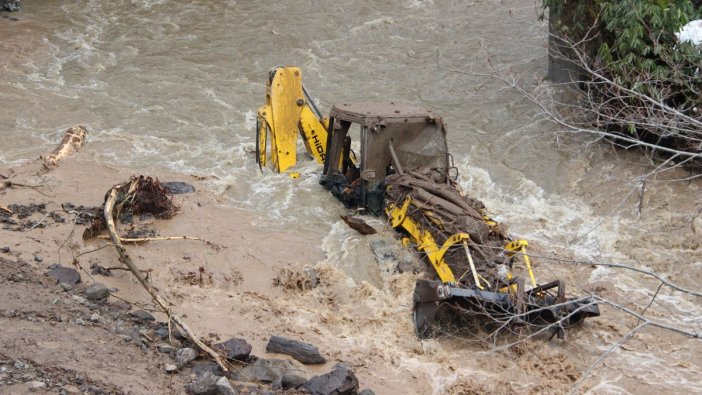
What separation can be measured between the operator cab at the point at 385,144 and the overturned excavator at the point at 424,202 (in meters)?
0.01

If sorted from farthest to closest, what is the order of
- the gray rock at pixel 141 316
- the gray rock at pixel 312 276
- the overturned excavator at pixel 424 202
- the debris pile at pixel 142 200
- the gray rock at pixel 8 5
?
the gray rock at pixel 8 5, the debris pile at pixel 142 200, the gray rock at pixel 312 276, the overturned excavator at pixel 424 202, the gray rock at pixel 141 316

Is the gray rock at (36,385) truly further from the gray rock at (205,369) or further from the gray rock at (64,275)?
the gray rock at (64,275)

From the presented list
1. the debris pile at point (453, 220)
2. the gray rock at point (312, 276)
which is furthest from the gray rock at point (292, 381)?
the gray rock at point (312, 276)

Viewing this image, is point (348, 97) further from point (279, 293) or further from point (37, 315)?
point (37, 315)

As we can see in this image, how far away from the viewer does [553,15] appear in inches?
586

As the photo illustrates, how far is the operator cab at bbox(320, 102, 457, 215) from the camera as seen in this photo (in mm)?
10297

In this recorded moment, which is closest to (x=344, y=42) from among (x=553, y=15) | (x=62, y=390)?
(x=553, y=15)

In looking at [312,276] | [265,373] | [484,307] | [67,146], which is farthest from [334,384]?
[67,146]

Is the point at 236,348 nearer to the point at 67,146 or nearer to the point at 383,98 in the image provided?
the point at 67,146

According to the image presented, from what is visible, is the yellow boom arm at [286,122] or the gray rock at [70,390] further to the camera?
the yellow boom arm at [286,122]

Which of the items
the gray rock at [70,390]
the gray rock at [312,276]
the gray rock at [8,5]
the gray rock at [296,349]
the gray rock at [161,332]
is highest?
the gray rock at [8,5]

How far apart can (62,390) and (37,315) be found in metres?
1.43

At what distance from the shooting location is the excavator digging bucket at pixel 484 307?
7559mm

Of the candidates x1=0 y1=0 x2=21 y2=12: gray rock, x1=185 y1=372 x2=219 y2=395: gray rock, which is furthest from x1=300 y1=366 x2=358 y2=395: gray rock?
x1=0 y1=0 x2=21 y2=12: gray rock
